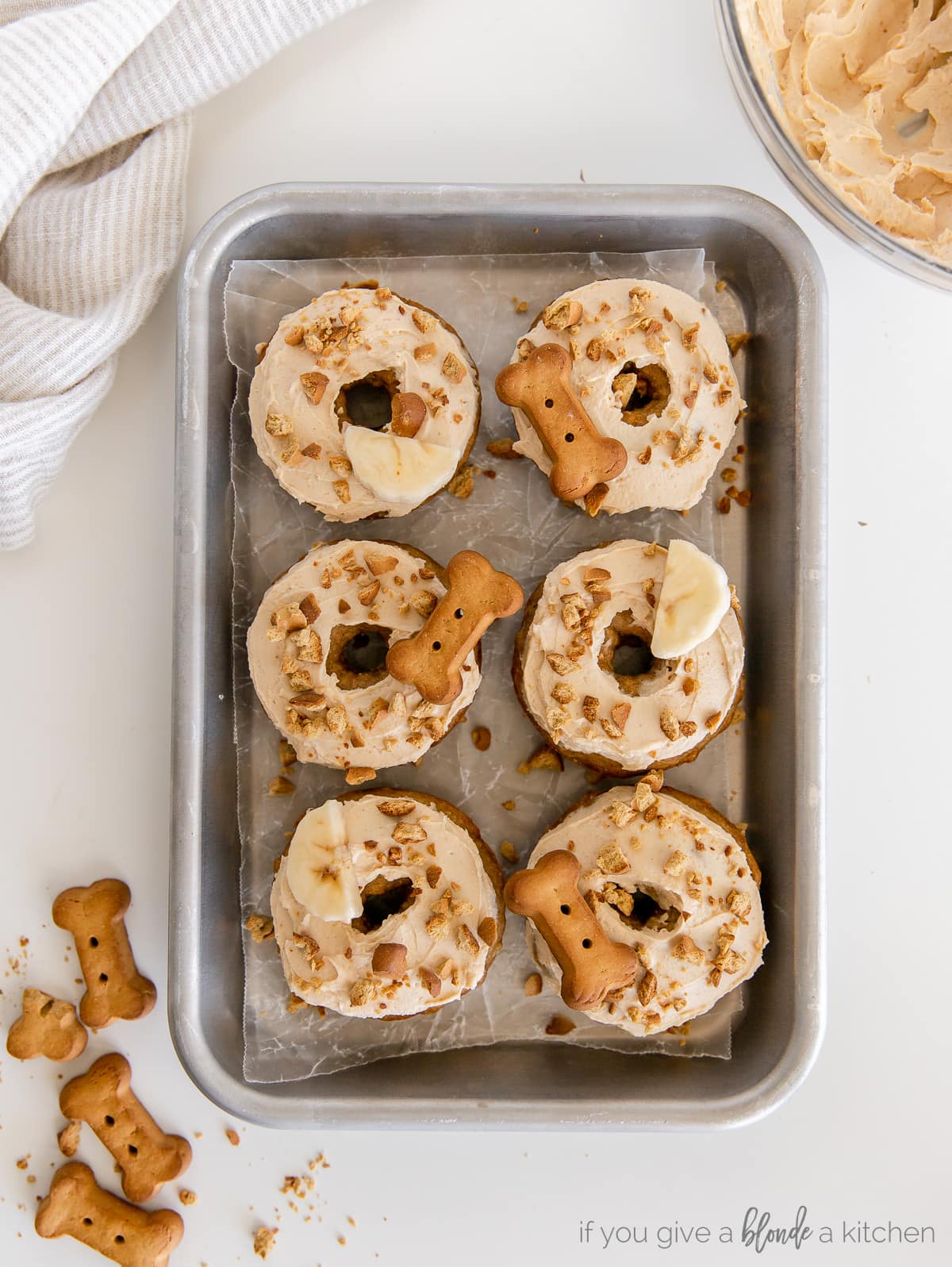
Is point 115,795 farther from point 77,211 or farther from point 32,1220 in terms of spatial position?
point 77,211

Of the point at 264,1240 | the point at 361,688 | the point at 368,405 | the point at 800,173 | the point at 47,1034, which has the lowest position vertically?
the point at 264,1240

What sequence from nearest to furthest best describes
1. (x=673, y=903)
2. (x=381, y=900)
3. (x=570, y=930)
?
(x=570, y=930) → (x=673, y=903) → (x=381, y=900)

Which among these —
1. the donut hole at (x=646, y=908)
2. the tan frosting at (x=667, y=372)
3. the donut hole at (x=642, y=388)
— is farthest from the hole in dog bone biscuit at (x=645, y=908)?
the donut hole at (x=642, y=388)

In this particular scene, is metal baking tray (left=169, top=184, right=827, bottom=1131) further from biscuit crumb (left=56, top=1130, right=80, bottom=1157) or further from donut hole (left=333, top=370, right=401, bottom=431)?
biscuit crumb (left=56, top=1130, right=80, bottom=1157)

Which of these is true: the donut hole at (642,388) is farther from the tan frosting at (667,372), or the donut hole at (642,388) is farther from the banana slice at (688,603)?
the banana slice at (688,603)

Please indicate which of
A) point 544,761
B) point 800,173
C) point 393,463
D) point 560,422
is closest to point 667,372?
point 560,422

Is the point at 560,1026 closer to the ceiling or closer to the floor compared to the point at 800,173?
closer to the floor

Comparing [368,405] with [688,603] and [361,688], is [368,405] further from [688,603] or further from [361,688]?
[688,603]

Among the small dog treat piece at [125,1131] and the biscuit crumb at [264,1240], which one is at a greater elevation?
the small dog treat piece at [125,1131]
